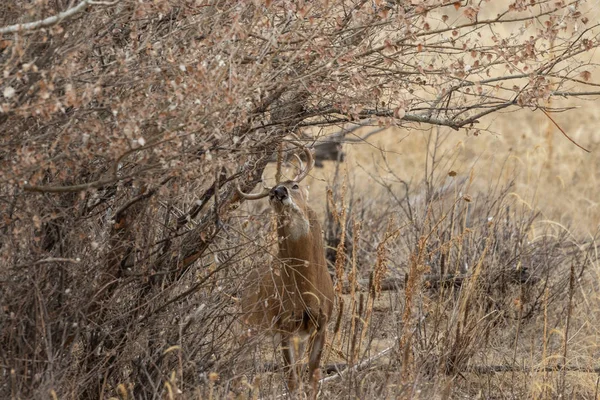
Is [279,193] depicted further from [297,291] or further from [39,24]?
[39,24]

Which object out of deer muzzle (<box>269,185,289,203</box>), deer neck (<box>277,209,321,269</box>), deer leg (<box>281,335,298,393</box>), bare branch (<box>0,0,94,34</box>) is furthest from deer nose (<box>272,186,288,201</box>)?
bare branch (<box>0,0,94,34</box>)

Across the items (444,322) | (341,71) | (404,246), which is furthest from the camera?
(404,246)

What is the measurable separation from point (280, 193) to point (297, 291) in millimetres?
664

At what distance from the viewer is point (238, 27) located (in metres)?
4.04

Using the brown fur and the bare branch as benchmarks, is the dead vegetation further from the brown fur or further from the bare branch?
the brown fur

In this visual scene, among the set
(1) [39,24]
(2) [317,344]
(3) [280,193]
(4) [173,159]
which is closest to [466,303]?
(2) [317,344]

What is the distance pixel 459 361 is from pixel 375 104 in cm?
189

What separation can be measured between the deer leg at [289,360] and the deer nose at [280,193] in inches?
32.6

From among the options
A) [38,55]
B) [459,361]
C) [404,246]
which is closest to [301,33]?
[38,55]

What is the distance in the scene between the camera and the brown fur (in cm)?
611

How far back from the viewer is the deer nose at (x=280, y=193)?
19.0ft

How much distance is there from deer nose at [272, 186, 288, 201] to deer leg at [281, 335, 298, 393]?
0.83m

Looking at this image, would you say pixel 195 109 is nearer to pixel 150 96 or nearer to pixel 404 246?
pixel 150 96

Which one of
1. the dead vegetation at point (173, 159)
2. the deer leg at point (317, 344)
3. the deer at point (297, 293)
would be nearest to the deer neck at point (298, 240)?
the deer at point (297, 293)
